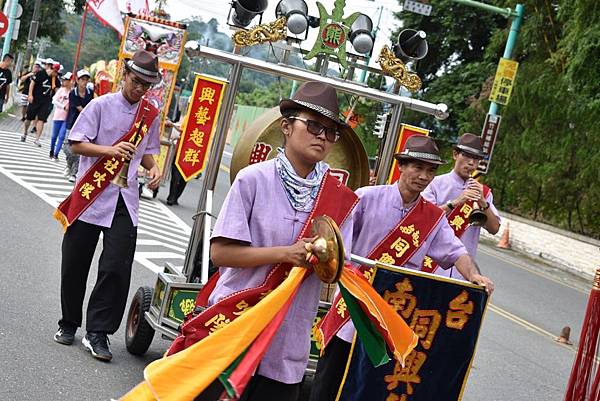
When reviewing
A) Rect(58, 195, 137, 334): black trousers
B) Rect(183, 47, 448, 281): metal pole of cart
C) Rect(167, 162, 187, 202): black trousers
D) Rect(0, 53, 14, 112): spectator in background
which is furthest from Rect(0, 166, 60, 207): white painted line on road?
Rect(183, 47, 448, 281): metal pole of cart

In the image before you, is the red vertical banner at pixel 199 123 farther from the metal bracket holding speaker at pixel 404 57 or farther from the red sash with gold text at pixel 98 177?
the metal bracket holding speaker at pixel 404 57

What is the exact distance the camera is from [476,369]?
9047 mm

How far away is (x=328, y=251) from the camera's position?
3.50m

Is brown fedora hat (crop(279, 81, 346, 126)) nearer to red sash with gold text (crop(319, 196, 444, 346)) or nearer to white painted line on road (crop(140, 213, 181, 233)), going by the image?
red sash with gold text (crop(319, 196, 444, 346))

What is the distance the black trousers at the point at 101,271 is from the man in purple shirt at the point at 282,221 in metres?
2.58

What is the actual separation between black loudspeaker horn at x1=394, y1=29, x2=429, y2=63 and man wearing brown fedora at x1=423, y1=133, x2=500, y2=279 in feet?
2.32

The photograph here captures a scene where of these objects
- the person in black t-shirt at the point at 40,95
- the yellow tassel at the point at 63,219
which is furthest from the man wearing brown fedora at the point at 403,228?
the person in black t-shirt at the point at 40,95

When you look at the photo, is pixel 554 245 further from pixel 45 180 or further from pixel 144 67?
pixel 144 67

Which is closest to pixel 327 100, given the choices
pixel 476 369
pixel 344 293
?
pixel 344 293

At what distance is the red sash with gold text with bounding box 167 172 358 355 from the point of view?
384cm

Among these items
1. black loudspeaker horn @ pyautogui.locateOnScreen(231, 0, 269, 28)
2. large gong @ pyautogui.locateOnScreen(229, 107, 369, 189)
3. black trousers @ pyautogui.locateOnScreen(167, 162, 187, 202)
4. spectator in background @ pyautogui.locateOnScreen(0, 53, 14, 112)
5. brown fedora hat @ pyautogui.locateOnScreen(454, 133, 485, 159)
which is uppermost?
black loudspeaker horn @ pyautogui.locateOnScreen(231, 0, 269, 28)

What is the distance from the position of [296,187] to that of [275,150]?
285 centimetres

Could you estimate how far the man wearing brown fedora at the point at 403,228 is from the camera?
5309mm

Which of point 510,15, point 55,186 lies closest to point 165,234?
point 55,186
